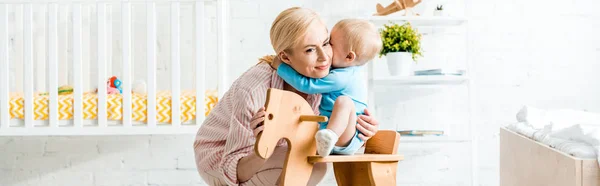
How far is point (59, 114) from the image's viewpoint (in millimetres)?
2518

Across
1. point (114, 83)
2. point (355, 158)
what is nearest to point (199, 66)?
point (114, 83)

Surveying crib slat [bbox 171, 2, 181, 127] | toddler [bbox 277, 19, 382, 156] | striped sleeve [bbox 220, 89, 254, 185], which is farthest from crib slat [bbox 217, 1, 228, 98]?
toddler [bbox 277, 19, 382, 156]

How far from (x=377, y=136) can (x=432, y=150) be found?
1.56 m

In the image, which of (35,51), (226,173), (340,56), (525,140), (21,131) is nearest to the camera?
(340,56)

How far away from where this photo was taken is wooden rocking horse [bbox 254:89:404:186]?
1313 millimetres

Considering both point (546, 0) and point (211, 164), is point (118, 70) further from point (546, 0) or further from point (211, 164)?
point (546, 0)

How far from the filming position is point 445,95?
3088mm

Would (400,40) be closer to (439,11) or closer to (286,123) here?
(439,11)

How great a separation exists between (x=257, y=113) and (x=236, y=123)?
24cm

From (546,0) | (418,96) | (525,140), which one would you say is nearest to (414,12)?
(418,96)

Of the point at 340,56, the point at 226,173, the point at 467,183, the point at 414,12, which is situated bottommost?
the point at 467,183

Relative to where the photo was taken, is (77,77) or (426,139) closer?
(77,77)

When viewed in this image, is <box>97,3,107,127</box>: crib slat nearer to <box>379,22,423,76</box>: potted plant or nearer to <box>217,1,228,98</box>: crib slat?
<box>217,1,228,98</box>: crib slat

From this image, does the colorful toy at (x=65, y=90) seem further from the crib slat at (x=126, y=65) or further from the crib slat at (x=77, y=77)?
the crib slat at (x=126, y=65)
